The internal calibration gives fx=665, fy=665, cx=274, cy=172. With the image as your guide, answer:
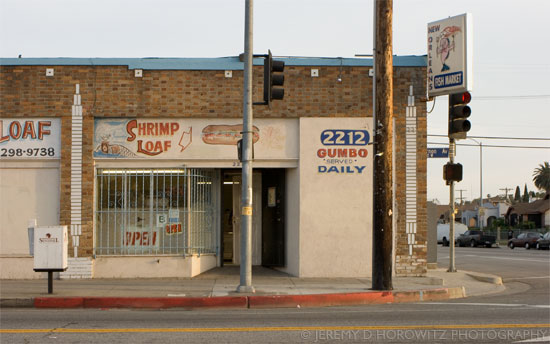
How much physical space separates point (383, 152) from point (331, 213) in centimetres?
324

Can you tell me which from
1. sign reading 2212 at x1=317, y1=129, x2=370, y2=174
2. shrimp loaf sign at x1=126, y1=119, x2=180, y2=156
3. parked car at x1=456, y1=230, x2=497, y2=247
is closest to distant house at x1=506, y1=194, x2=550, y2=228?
parked car at x1=456, y1=230, x2=497, y2=247

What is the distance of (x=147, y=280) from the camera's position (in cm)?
1562

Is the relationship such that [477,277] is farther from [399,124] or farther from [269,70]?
[269,70]

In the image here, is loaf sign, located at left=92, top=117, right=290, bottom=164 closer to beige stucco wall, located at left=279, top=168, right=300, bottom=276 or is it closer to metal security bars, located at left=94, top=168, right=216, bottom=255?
metal security bars, located at left=94, top=168, right=216, bottom=255

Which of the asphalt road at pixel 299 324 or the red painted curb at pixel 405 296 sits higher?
the asphalt road at pixel 299 324

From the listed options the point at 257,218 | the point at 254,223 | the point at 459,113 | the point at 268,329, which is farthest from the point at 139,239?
the point at 459,113

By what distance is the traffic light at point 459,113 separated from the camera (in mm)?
16609

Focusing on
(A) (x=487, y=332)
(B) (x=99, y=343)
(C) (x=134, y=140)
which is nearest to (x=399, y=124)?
(C) (x=134, y=140)

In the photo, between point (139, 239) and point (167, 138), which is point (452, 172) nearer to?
point (167, 138)

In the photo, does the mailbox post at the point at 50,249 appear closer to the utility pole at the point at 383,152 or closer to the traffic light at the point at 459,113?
the utility pole at the point at 383,152

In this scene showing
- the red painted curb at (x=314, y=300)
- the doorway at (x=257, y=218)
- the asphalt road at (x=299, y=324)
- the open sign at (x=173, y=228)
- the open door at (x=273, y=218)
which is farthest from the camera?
the doorway at (x=257, y=218)

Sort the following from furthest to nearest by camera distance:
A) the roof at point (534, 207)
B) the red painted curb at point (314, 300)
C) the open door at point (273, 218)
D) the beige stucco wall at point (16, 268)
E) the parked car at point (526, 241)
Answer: the roof at point (534, 207)
the parked car at point (526, 241)
the open door at point (273, 218)
the beige stucco wall at point (16, 268)
the red painted curb at point (314, 300)

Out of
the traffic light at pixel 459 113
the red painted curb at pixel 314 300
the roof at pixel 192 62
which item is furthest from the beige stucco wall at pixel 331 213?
the red painted curb at pixel 314 300

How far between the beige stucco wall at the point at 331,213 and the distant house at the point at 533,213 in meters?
64.5
